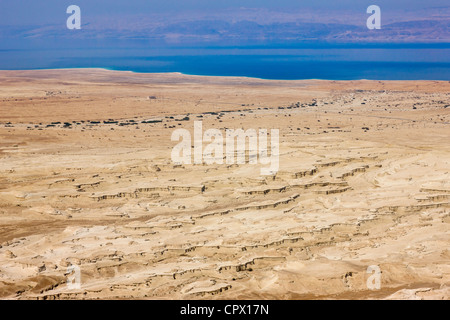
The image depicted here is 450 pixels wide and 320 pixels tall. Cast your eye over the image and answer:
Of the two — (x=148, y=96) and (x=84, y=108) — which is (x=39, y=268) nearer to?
(x=84, y=108)

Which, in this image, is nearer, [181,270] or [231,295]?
[231,295]

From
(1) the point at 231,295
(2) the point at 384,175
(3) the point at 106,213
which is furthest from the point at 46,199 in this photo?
(2) the point at 384,175

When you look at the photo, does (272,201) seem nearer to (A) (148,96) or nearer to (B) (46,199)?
(B) (46,199)

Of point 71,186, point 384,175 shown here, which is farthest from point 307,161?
point 71,186
